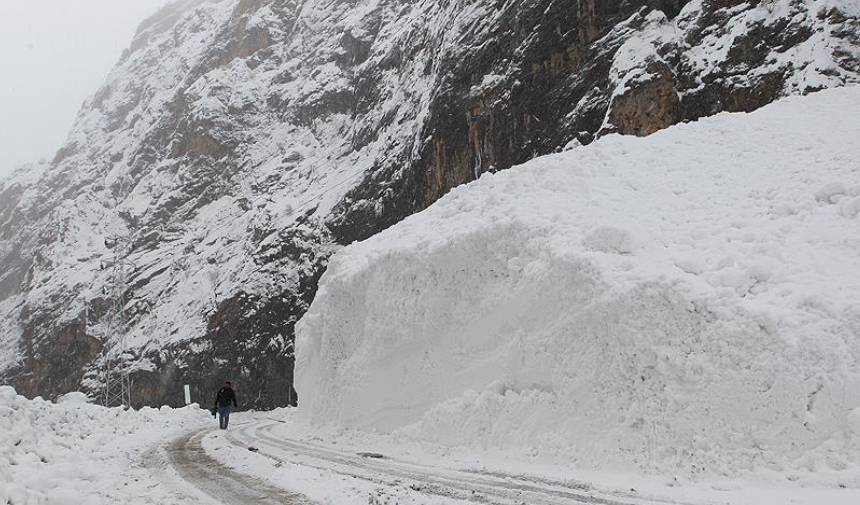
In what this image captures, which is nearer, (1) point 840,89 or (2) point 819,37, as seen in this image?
(1) point 840,89

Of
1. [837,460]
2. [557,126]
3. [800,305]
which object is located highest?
[557,126]

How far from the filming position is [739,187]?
12359 mm

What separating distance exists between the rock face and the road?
20.2 metres

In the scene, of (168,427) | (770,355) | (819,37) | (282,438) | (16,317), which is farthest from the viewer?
(16,317)

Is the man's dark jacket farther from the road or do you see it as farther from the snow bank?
the road

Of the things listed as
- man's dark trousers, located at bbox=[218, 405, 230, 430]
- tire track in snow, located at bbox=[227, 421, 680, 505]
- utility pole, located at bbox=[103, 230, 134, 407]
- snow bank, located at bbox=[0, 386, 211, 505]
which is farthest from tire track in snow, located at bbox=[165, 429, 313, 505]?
utility pole, located at bbox=[103, 230, 134, 407]

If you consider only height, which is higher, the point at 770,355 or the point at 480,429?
the point at 770,355

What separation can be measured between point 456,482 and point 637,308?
390 cm

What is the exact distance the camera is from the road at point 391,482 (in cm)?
737

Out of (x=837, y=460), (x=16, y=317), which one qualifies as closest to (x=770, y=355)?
(x=837, y=460)

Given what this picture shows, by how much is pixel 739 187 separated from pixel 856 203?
7.42 ft

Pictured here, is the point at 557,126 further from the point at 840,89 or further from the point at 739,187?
the point at 739,187

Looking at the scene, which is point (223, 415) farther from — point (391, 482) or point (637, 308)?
point (637, 308)

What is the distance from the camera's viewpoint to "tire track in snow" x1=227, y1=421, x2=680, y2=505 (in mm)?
7238
